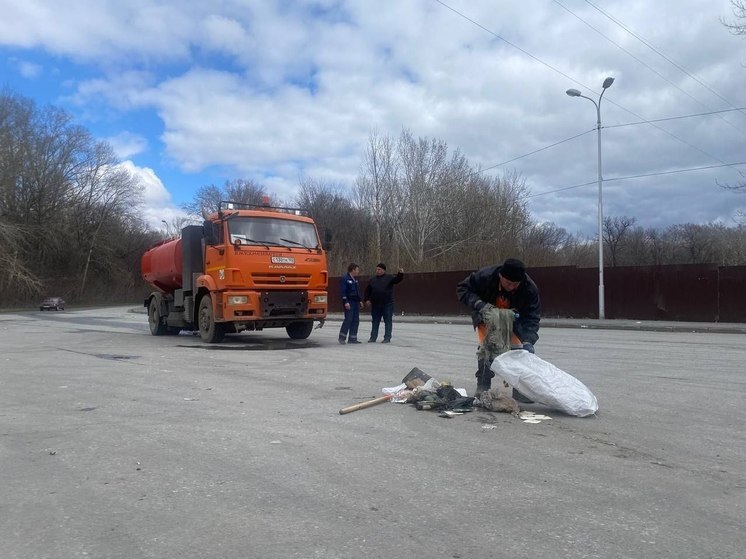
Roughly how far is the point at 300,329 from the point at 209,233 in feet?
11.0

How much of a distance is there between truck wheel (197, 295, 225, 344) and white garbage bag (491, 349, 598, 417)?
859 cm

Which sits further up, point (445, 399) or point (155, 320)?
point (155, 320)

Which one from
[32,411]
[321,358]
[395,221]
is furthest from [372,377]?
Answer: [395,221]

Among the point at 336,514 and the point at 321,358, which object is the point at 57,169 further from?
the point at 336,514

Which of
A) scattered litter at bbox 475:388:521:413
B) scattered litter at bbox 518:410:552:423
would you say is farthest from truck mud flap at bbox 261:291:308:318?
scattered litter at bbox 518:410:552:423

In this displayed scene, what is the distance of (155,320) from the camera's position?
57.8 ft

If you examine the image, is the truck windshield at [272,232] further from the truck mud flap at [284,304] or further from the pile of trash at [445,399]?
the pile of trash at [445,399]

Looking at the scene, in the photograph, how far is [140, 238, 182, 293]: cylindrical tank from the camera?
15.6 m

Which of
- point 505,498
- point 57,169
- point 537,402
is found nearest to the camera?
point 505,498

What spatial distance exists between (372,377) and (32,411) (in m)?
4.23

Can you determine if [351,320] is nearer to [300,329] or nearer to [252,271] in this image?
[300,329]

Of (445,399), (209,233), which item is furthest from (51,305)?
(445,399)

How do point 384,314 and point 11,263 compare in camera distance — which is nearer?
point 384,314

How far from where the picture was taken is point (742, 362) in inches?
432
